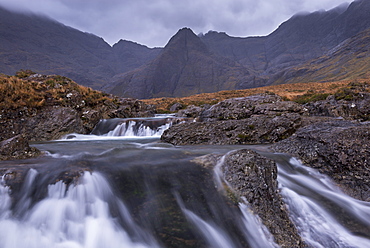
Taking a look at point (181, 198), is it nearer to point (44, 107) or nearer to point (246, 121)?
point (246, 121)

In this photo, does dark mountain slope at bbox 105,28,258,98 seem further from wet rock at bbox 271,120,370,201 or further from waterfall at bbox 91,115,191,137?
wet rock at bbox 271,120,370,201

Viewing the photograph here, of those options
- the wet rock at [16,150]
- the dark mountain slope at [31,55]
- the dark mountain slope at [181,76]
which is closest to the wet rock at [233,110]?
the wet rock at [16,150]

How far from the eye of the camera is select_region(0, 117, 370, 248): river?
130 inches

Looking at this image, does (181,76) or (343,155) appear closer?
(343,155)

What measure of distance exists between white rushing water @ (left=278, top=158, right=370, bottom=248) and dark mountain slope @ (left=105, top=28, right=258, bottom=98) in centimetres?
13907

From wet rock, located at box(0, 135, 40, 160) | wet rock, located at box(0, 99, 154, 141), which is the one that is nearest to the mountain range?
wet rock, located at box(0, 99, 154, 141)

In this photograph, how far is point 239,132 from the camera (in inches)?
407

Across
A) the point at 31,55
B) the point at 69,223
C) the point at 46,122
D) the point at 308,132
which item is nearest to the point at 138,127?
the point at 46,122

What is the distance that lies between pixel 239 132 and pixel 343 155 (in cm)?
494

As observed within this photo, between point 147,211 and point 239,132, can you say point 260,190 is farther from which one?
point 239,132

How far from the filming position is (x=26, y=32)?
191m

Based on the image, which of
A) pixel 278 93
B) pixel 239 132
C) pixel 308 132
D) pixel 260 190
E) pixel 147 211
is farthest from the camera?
pixel 278 93

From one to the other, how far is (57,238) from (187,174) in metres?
2.81

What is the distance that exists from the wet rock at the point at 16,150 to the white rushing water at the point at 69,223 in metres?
2.57
